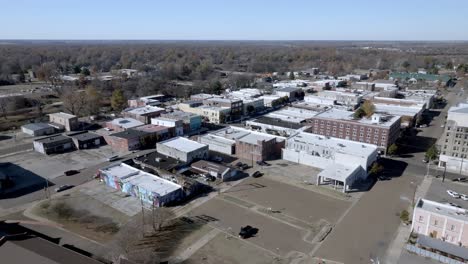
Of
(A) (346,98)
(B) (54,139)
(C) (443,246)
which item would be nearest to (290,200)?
(C) (443,246)

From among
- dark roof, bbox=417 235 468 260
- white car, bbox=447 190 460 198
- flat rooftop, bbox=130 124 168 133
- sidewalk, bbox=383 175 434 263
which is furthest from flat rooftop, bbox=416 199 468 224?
flat rooftop, bbox=130 124 168 133

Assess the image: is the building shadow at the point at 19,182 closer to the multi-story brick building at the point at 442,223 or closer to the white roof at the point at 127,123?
the white roof at the point at 127,123

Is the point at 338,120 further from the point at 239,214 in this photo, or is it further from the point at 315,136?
the point at 239,214

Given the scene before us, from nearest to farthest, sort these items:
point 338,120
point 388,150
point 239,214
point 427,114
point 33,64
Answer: point 239,214 → point 388,150 → point 338,120 → point 427,114 → point 33,64

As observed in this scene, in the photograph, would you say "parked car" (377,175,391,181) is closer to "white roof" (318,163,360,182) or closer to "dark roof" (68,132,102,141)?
"white roof" (318,163,360,182)

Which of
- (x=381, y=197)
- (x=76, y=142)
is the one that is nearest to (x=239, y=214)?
(x=381, y=197)

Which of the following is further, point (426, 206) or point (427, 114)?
point (427, 114)

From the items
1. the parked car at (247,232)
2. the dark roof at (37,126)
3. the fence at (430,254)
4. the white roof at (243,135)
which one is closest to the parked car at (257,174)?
the white roof at (243,135)

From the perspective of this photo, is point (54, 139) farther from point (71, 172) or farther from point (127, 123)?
point (71, 172)
